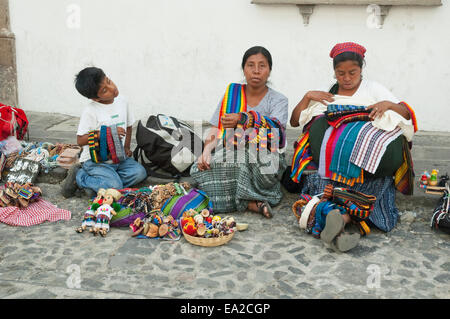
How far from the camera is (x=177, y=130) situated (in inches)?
171

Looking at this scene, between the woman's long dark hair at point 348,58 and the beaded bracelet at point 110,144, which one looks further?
the beaded bracelet at point 110,144

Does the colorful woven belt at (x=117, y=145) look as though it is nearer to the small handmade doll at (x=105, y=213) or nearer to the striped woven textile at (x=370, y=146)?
the small handmade doll at (x=105, y=213)

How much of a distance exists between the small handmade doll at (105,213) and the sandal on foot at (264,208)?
108 centimetres

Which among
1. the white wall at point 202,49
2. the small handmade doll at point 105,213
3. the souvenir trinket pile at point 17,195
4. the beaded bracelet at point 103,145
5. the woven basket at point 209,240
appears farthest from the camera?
the white wall at point 202,49

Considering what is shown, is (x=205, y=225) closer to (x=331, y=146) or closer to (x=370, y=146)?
(x=331, y=146)

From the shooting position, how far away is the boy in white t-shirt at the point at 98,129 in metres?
3.87

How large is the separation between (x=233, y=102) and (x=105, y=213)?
1346mm

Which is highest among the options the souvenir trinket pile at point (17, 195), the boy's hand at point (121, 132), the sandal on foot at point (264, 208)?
the boy's hand at point (121, 132)

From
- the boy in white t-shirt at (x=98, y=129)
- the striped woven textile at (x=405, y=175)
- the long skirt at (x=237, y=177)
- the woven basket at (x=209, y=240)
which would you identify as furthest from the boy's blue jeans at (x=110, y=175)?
the striped woven textile at (x=405, y=175)

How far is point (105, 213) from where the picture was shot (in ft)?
11.4

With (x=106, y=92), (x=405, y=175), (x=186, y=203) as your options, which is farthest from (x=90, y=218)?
(x=405, y=175)

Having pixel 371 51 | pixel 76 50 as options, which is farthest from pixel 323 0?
pixel 76 50

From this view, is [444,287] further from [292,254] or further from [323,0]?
[323,0]

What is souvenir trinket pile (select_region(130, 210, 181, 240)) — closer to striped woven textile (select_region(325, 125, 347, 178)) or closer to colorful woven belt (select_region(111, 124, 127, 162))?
colorful woven belt (select_region(111, 124, 127, 162))
